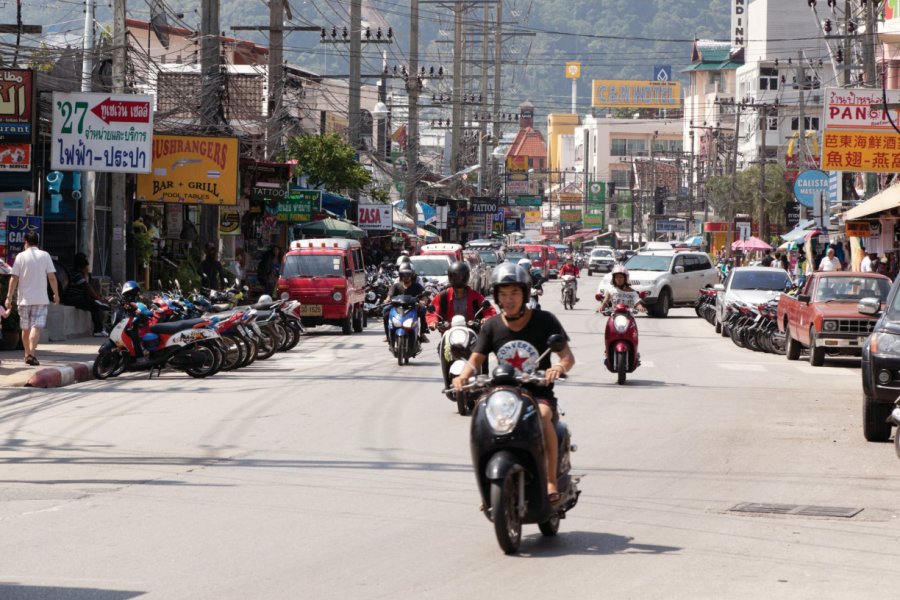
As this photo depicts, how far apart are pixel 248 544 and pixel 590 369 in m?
14.5

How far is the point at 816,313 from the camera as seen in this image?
75.5ft

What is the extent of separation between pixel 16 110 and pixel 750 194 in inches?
2869

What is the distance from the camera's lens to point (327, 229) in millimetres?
43875

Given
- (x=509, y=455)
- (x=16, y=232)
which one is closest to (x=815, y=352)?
(x=16, y=232)

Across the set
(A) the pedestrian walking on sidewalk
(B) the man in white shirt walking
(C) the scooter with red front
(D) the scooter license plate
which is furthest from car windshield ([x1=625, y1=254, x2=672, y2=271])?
(A) the pedestrian walking on sidewalk

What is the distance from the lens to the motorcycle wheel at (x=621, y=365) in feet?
63.6

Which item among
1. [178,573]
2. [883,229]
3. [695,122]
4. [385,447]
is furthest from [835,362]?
[695,122]

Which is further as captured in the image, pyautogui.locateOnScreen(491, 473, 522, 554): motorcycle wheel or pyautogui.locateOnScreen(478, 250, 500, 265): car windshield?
pyautogui.locateOnScreen(478, 250, 500, 265): car windshield

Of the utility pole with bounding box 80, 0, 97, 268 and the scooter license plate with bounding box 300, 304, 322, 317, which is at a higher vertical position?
the utility pole with bounding box 80, 0, 97, 268

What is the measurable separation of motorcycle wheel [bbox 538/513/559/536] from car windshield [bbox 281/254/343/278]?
22.0 m

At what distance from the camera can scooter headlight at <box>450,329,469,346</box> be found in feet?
49.4

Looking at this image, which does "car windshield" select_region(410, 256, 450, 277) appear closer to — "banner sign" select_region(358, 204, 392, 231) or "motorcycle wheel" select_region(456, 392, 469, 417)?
"banner sign" select_region(358, 204, 392, 231)

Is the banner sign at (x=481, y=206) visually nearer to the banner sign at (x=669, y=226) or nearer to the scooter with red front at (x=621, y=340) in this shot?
the banner sign at (x=669, y=226)

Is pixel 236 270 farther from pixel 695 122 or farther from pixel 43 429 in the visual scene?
pixel 695 122
